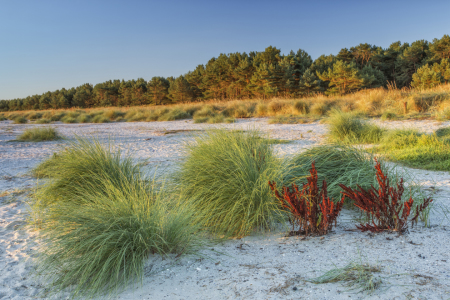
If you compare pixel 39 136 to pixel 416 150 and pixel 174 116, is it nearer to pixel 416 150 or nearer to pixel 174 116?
pixel 174 116

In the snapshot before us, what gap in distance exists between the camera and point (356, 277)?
5.52ft

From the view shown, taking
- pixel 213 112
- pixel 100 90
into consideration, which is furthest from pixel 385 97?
pixel 100 90

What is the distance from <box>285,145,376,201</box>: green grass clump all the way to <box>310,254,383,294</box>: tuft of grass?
1.12 meters

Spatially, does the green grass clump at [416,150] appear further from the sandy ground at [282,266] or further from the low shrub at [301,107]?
the low shrub at [301,107]

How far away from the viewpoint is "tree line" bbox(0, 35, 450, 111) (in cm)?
3438

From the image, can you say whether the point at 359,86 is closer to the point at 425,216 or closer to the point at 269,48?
the point at 269,48

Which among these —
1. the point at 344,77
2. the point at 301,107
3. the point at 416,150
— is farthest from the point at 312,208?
the point at 344,77

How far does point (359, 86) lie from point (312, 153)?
113 ft

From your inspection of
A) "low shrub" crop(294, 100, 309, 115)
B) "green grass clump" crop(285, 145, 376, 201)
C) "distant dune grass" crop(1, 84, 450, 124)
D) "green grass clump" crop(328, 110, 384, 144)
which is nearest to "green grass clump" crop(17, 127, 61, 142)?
"distant dune grass" crop(1, 84, 450, 124)

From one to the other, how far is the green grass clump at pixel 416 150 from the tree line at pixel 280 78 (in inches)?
985

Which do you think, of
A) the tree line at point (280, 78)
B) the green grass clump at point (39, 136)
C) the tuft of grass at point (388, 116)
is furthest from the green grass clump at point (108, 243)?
the tree line at point (280, 78)

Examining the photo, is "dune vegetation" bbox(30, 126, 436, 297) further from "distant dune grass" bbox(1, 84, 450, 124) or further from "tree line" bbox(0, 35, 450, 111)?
"tree line" bbox(0, 35, 450, 111)

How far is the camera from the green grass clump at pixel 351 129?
22.5ft

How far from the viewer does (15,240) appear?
2.59m
